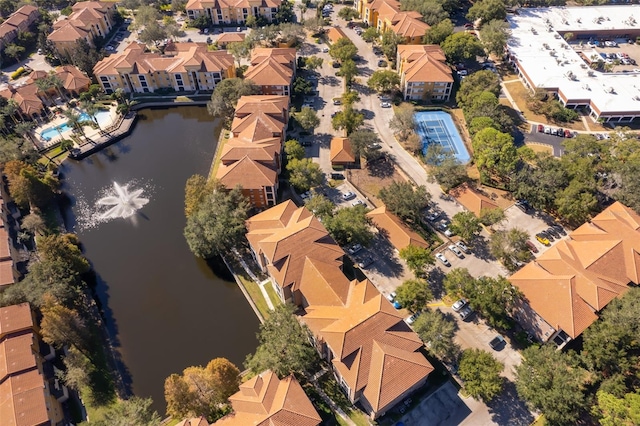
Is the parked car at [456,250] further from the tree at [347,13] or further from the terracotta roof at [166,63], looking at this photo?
the tree at [347,13]

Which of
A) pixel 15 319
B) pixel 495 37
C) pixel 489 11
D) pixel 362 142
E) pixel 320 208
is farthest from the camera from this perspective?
pixel 489 11

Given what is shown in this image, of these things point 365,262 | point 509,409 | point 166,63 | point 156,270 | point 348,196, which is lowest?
point 509,409

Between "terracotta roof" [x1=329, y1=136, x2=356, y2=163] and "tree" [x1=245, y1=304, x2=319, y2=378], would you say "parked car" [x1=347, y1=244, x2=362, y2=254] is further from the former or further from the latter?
"terracotta roof" [x1=329, y1=136, x2=356, y2=163]

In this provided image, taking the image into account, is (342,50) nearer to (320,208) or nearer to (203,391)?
(320,208)

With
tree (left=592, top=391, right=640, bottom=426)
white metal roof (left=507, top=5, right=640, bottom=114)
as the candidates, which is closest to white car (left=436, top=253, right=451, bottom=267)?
tree (left=592, top=391, right=640, bottom=426)

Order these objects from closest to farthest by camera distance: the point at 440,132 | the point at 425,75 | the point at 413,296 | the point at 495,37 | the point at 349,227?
the point at 413,296, the point at 349,227, the point at 440,132, the point at 425,75, the point at 495,37

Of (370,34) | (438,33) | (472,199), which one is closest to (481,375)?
(472,199)

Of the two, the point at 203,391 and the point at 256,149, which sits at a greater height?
Answer: the point at 256,149

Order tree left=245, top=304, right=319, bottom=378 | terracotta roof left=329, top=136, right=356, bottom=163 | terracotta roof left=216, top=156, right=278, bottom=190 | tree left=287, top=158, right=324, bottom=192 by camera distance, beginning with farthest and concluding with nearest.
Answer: terracotta roof left=329, top=136, right=356, bottom=163 < tree left=287, top=158, right=324, bottom=192 < terracotta roof left=216, top=156, right=278, bottom=190 < tree left=245, top=304, right=319, bottom=378
